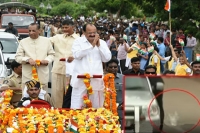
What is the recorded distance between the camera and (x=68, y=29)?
8906 mm

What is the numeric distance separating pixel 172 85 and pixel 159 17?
1357cm

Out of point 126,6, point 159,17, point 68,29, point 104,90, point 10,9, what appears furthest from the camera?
point 126,6

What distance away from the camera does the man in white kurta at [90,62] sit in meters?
7.12

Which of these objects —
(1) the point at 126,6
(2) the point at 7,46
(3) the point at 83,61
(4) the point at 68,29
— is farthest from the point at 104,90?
(1) the point at 126,6

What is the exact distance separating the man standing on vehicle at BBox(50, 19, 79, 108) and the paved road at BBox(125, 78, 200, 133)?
5.04 meters

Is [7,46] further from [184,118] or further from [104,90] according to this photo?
[184,118]

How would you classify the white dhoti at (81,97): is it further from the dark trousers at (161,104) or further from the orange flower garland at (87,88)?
the dark trousers at (161,104)

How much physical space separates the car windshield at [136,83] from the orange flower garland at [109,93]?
123 inches

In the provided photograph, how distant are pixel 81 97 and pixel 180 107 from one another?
3.46 meters

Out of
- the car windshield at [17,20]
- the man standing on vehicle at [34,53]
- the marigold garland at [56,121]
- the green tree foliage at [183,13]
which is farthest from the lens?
the car windshield at [17,20]

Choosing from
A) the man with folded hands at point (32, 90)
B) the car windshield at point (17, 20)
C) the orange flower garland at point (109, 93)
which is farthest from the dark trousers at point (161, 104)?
the car windshield at point (17, 20)

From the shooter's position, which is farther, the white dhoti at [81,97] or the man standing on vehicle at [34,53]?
the man standing on vehicle at [34,53]

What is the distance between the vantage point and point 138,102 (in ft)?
12.7

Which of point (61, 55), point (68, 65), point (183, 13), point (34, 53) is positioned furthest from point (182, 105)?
point (183, 13)
